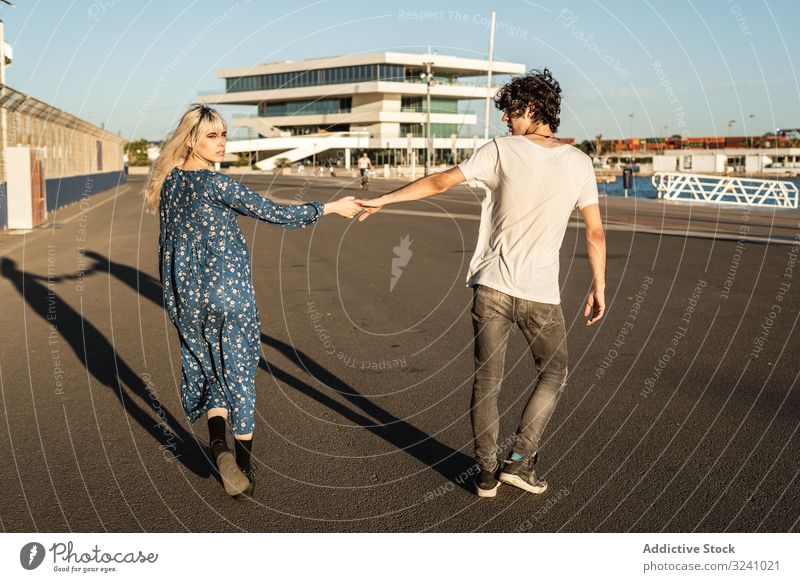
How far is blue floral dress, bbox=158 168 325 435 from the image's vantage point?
4.21 m

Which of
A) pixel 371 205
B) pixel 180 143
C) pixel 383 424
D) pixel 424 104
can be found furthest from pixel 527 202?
pixel 424 104

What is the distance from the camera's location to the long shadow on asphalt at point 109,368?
17.0 feet

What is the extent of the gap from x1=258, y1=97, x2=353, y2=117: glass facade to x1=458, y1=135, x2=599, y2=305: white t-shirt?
3347 inches

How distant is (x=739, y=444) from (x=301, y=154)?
6210 centimetres

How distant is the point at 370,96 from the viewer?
89500mm

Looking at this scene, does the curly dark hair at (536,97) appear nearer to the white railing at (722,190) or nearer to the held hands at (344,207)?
the held hands at (344,207)

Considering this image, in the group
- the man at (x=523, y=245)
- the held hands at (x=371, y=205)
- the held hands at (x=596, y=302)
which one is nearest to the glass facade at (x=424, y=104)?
the held hands at (x=371, y=205)

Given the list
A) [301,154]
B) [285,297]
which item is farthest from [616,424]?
[301,154]

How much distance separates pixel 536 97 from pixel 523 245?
2.29ft

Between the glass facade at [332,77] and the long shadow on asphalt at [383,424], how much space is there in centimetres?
8415

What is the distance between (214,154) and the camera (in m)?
4.31

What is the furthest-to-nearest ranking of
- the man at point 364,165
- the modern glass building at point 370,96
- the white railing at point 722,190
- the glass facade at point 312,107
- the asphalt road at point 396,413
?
the glass facade at point 312,107 → the modern glass building at point 370,96 → the white railing at point 722,190 → the man at point 364,165 → the asphalt road at point 396,413

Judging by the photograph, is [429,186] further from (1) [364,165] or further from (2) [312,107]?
(2) [312,107]

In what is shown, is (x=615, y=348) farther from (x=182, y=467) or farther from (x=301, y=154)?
(x=301, y=154)
